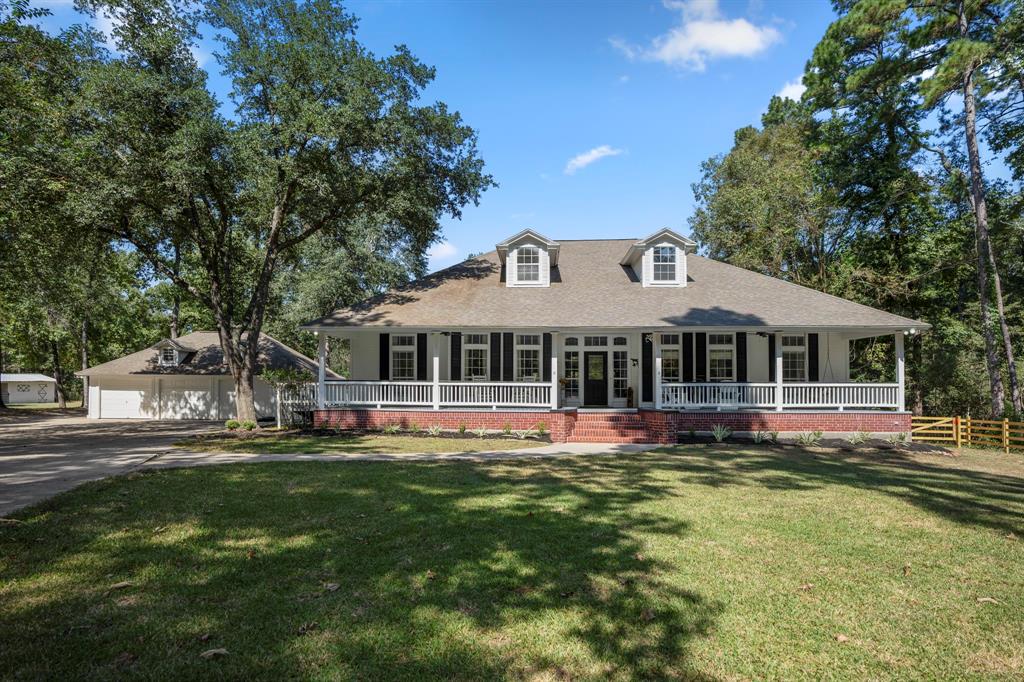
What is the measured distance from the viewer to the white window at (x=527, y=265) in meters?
19.4

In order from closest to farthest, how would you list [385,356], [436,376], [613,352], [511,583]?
1. [511,583]
2. [436,376]
3. [613,352]
4. [385,356]

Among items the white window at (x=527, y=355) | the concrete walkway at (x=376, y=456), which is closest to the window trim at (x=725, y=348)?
the concrete walkway at (x=376, y=456)

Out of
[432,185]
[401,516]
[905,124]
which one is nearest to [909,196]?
[905,124]

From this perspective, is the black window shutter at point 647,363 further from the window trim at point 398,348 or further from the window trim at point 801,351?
the window trim at point 398,348

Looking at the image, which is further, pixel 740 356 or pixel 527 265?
pixel 527 265

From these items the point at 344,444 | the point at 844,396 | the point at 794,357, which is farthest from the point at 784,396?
the point at 344,444

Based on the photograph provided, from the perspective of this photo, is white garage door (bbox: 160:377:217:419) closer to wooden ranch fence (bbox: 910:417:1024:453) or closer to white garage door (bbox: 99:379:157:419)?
white garage door (bbox: 99:379:157:419)

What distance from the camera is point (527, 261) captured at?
19.5 metres

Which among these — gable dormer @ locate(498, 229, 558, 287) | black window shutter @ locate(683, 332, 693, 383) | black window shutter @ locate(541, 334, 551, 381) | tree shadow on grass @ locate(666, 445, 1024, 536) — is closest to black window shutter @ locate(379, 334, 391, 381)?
gable dormer @ locate(498, 229, 558, 287)

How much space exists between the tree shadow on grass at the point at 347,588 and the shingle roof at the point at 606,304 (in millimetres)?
9584

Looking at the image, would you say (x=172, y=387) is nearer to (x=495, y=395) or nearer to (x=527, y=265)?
(x=495, y=395)

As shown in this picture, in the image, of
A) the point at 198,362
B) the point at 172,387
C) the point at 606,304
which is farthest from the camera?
the point at 198,362

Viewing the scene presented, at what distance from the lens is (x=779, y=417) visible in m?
16.1

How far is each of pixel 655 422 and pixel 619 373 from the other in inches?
117
